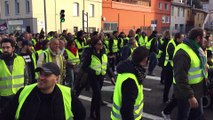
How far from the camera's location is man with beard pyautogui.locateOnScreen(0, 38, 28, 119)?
4.33m

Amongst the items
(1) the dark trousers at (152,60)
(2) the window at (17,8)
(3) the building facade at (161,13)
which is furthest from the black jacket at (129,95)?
(3) the building facade at (161,13)

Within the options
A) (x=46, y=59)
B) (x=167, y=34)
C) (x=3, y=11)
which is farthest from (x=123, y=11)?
(x=46, y=59)

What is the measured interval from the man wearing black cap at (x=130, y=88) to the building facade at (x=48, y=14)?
79.7ft

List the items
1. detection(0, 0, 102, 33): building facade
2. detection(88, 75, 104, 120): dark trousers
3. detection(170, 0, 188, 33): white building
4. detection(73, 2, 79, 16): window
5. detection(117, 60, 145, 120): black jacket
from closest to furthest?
detection(117, 60, 145, 120): black jacket
detection(88, 75, 104, 120): dark trousers
detection(0, 0, 102, 33): building facade
detection(73, 2, 79, 16): window
detection(170, 0, 188, 33): white building

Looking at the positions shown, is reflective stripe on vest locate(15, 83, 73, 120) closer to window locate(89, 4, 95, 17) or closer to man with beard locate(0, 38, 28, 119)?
man with beard locate(0, 38, 28, 119)

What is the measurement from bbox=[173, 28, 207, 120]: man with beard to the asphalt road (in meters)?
1.90

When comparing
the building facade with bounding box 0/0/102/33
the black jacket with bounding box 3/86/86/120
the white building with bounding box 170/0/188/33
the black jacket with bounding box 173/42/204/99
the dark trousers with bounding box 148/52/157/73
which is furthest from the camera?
the white building with bounding box 170/0/188/33

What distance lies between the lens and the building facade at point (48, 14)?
28.6 metres

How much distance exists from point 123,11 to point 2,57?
3558 cm

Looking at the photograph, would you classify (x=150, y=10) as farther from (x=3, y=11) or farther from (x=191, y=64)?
A: (x=191, y=64)

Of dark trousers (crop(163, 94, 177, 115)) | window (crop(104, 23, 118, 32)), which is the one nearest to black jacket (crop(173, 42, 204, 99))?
dark trousers (crop(163, 94, 177, 115))

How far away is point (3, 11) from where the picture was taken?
3222cm

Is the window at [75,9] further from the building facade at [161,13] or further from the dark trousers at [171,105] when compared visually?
the dark trousers at [171,105]

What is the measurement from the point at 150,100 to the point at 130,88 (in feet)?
14.9
